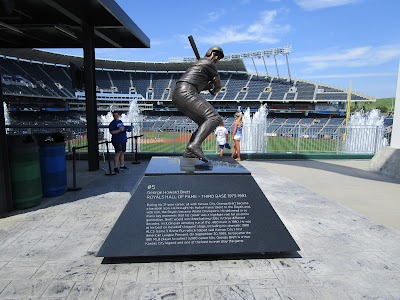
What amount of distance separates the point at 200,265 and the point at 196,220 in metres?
0.51

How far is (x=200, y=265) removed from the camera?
10.4 feet

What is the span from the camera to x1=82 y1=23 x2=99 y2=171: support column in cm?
802

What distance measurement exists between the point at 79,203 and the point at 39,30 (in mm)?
5712

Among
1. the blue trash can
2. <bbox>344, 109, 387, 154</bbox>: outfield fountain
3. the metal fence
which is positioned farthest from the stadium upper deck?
the blue trash can

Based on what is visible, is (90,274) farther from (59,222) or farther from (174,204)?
(59,222)

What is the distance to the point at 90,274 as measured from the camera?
2932 mm

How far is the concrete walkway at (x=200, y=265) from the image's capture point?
2.66 m

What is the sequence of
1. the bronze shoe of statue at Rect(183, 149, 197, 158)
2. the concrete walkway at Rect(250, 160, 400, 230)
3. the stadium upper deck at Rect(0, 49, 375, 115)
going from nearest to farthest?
the bronze shoe of statue at Rect(183, 149, 197, 158) → the concrete walkway at Rect(250, 160, 400, 230) → the stadium upper deck at Rect(0, 49, 375, 115)

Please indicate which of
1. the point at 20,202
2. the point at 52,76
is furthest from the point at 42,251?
the point at 52,76

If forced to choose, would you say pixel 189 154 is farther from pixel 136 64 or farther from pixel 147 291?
pixel 136 64

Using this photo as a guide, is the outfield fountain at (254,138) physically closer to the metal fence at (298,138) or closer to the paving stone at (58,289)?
the metal fence at (298,138)

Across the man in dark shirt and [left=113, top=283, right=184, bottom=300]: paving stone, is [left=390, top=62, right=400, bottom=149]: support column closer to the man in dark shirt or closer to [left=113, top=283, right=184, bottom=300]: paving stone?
the man in dark shirt

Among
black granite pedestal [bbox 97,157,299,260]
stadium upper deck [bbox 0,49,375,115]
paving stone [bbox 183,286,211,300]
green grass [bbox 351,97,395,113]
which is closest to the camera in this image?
paving stone [bbox 183,286,211,300]

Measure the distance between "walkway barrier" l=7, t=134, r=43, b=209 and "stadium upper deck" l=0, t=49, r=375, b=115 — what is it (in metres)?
43.3
